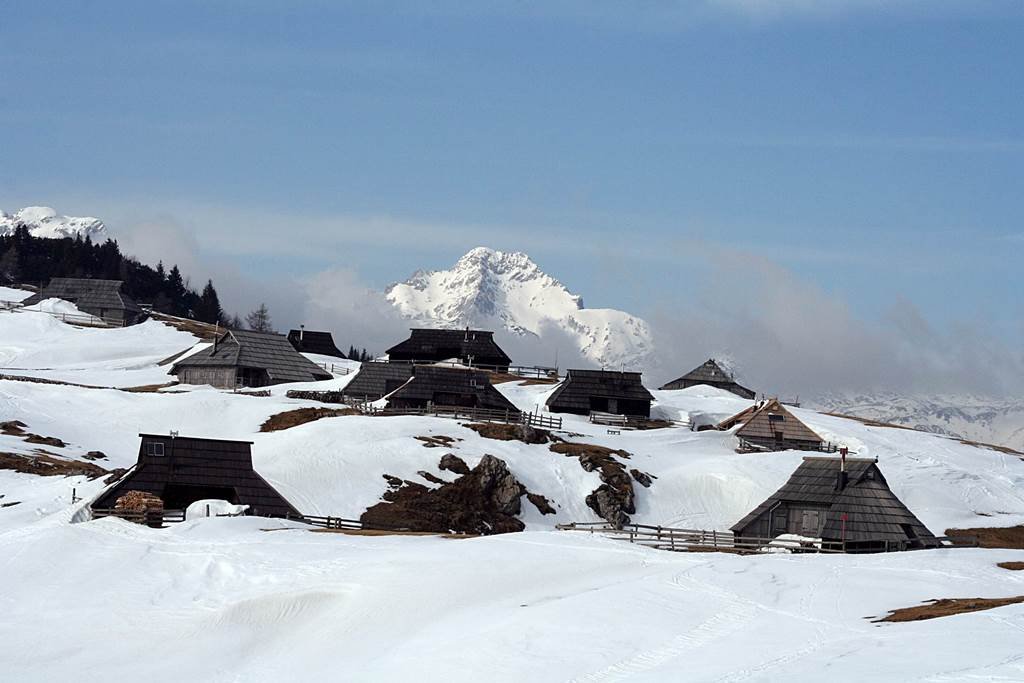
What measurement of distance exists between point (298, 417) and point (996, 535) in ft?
140

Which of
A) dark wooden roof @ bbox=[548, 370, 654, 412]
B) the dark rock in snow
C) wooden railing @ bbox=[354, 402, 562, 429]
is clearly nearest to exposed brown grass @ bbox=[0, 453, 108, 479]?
the dark rock in snow

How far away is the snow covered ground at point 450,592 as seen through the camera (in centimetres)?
3669

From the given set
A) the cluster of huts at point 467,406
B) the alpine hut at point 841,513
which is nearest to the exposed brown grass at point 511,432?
the cluster of huts at point 467,406

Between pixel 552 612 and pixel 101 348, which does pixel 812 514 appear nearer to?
pixel 552 612

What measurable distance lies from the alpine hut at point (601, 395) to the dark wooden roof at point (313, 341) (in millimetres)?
52424

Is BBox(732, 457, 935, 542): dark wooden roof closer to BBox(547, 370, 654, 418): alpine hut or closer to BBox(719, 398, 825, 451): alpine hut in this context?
BBox(719, 398, 825, 451): alpine hut

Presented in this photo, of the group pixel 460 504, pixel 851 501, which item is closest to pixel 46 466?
pixel 460 504

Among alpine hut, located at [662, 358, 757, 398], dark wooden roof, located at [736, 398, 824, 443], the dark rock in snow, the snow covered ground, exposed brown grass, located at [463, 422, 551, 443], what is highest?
alpine hut, located at [662, 358, 757, 398]

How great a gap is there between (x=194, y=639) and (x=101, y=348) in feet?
307

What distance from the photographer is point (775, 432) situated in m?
97.9

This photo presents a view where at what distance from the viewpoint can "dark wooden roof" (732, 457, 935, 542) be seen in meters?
63.4

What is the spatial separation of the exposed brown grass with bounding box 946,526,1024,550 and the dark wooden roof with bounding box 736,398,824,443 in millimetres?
20832

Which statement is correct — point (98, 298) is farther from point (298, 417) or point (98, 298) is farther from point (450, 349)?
point (298, 417)

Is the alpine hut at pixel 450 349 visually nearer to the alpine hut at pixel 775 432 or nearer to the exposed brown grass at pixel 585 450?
the alpine hut at pixel 775 432
